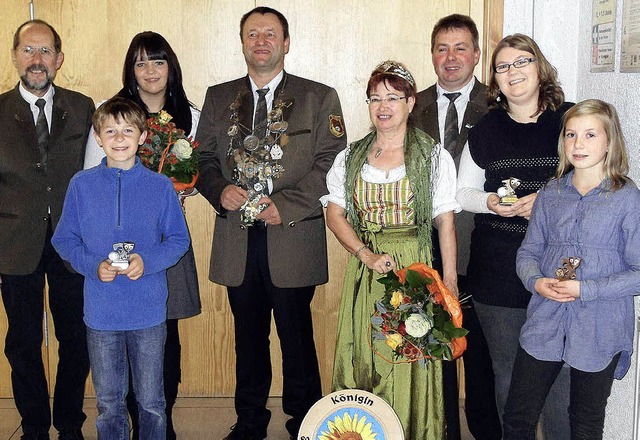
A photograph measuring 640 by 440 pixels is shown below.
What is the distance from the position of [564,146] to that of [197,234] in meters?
2.09

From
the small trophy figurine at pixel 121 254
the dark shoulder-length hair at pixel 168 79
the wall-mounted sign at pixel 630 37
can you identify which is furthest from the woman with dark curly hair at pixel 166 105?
the wall-mounted sign at pixel 630 37

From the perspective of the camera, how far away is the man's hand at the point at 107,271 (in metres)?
2.62

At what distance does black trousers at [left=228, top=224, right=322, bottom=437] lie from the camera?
327 centimetres

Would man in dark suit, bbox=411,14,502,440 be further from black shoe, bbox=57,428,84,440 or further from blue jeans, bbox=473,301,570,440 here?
black shoe, bbox=57,428,84,440

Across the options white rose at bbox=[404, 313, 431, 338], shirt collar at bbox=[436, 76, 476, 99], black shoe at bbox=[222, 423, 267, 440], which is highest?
shirt collar at bbox=[436, 76, 476, 99]

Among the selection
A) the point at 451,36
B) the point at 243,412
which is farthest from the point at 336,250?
the point at 451,36

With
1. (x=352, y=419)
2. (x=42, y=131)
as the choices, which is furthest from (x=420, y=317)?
(x=42, y=131)

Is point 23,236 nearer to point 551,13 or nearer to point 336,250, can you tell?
point 336,250

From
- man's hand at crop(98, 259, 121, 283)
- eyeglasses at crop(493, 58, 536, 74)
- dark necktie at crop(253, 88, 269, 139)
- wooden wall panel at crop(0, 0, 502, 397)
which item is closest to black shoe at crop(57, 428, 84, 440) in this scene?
man's hand at crop(98, 259, 121, 283)

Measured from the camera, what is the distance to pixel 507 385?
2752 millimetres

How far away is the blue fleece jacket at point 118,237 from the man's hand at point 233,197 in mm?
404

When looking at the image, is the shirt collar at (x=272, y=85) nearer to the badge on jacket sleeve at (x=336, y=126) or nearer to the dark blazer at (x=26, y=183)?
the badge on jacket sleeve at (x=336, y=126)

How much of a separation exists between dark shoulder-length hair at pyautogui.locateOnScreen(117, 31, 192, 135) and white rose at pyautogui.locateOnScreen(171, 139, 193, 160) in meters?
0.26

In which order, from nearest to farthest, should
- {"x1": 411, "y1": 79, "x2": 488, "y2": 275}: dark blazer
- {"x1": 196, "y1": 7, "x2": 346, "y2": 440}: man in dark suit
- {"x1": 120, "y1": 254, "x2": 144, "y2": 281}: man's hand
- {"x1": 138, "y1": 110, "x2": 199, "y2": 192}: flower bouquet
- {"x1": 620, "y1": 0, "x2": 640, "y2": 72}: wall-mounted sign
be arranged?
{"x1": 620, "y1": 0, "x2": 640, "y2": 72}: wall-mounted sign → {"x1": 120, "y1": 254, "x2": 144, "y2": 281}: man's hand → {"x1": 138, "y1": 110, "x2": 199, "y2": 192}: flower bouquet → {"x1": 411, "y1": 79, "x2": 488, "y2": 275}: dark blazer → {"x1": 196, "y1": 7, "x2": 346, "y2": 440}: man in dark suit
